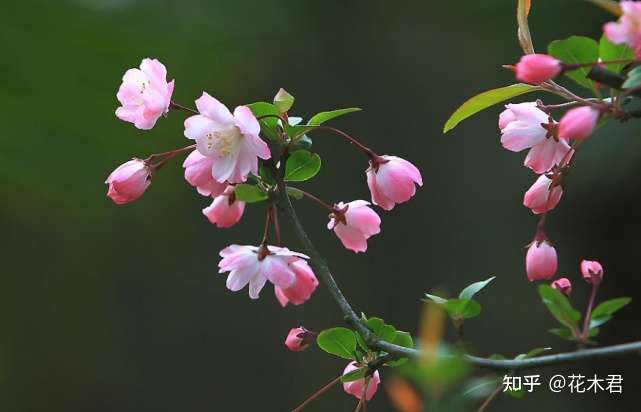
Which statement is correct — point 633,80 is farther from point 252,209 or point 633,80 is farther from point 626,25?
point 252,209

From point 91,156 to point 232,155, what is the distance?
1.72 m

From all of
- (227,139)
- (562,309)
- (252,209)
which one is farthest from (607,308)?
(252,209)

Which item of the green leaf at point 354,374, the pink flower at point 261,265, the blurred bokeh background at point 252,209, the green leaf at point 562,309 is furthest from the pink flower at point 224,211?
the blurred bokeh background at point 252,209

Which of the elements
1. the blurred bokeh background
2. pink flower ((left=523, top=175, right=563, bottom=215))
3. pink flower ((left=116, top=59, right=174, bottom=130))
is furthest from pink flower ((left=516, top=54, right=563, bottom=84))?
the blurred bokeh background

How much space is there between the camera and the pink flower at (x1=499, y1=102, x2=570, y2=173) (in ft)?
1.93

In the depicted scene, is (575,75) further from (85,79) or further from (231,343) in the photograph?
(231,343)

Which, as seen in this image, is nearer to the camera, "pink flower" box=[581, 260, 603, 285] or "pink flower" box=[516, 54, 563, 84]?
"pink flower" box=[516, 54, 563, 84]

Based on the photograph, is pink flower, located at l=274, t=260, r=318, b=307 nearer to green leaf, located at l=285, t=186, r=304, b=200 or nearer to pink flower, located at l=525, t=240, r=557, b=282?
green leaf, located at l=285, t=186, r=304, b=200

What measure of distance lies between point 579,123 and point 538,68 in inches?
1.7

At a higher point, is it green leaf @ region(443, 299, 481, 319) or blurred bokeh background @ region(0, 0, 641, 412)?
green leaf @ region(443, 299, 481, 319)

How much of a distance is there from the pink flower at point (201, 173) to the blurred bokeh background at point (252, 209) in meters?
1.51

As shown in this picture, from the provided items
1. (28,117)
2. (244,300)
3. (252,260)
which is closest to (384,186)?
(252,260)

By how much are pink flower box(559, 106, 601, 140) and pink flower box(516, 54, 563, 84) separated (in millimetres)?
28

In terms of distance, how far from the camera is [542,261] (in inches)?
24.0
